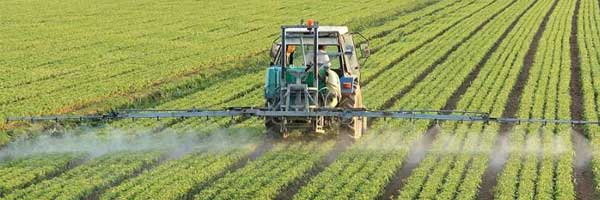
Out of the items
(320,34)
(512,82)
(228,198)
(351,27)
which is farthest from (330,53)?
(351,27)

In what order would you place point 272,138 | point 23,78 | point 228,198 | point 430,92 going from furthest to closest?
1. point 23,78
2. point 430,92
3. point 272,138
4. point 228,198

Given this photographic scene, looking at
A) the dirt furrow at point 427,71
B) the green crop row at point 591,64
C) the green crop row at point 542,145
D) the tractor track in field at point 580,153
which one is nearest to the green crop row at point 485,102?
the green crop row at point 542,145

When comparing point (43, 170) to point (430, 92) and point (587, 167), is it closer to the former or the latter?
point (587, 167)

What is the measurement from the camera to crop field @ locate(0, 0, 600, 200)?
13.7m

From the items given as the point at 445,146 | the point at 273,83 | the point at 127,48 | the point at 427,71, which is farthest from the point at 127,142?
the point at 127,48

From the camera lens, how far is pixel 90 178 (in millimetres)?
13828

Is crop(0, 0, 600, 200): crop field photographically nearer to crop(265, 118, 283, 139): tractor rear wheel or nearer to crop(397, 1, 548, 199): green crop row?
crop(397, 1, 548, 199): green crop row

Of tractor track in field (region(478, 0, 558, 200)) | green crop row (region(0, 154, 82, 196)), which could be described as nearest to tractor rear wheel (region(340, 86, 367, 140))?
tractor track in field (region(478, 0, 558, 200))

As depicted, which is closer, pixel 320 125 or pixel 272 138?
pixel 320 125

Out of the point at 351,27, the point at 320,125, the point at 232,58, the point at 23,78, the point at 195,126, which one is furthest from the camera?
the point at 351,27

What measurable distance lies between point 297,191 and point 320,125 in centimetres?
218

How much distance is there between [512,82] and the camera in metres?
25.2

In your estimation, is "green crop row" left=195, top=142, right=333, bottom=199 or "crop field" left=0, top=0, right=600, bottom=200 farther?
"crop field" left=0, top=0, right=600, bottom=200

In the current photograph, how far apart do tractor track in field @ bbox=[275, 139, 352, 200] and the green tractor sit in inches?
12.5
